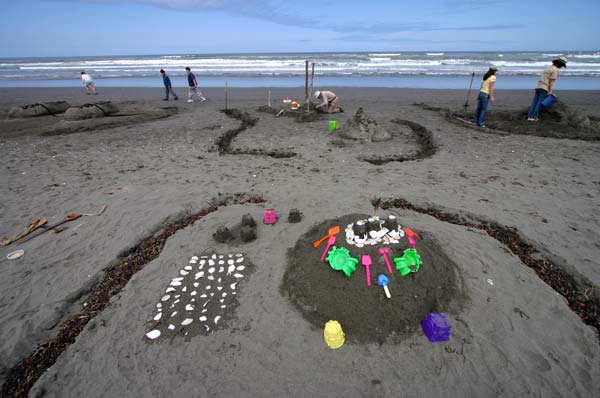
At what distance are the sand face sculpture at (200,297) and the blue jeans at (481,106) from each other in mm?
9705

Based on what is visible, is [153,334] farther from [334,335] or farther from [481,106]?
[481,106]

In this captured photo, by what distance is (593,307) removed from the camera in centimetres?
338

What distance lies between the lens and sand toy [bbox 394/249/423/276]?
A: 3271 mm

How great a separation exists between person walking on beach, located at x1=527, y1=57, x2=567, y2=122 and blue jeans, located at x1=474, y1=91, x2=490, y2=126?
165 cm

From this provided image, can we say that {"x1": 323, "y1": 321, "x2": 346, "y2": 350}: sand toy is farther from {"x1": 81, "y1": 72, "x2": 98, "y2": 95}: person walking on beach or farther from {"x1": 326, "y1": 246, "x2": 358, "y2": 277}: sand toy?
{"x1": 81, "y1": 72, "x2": 98, "y2": 95}: person walking on beach

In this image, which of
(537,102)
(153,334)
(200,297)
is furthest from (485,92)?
(153,334)

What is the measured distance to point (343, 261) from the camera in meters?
3.35

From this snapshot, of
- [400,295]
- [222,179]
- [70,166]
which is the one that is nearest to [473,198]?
[400,295]

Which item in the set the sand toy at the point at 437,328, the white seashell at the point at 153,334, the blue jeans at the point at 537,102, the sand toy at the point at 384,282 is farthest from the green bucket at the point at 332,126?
the white seashell at the point at 153,334

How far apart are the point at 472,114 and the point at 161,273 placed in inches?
514

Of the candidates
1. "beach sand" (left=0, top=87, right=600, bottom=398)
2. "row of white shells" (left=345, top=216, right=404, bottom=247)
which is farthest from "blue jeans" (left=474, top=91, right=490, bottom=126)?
"row of white shells" (left=345, top=216, right=404, bottom=247)

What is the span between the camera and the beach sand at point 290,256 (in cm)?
276

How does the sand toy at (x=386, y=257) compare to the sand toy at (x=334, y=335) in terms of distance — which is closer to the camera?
the sand toy at (x=334, y=335)

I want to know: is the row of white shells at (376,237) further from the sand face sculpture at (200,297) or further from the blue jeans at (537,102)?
the blue jeans at (537,102)
